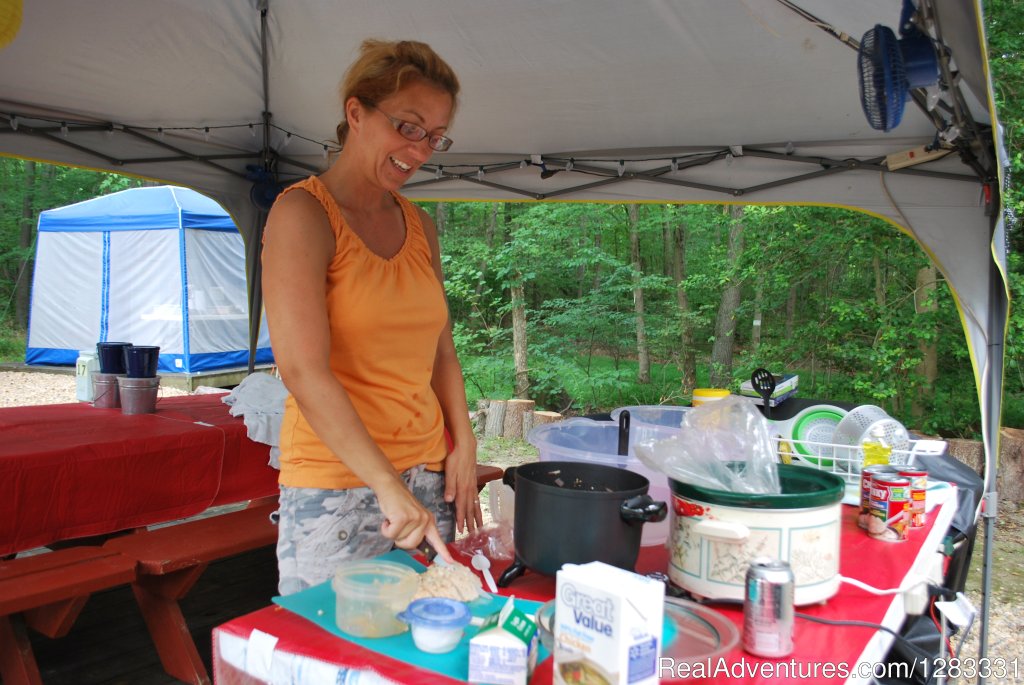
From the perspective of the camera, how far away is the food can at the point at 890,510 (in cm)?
161

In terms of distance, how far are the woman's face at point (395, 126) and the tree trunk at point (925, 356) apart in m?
6.08

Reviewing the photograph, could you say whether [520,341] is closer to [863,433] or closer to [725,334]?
[725,334]

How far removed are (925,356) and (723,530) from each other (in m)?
6.80

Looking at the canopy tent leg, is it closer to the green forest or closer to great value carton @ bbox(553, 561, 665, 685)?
the green forest

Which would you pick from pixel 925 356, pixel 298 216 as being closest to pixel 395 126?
pixel 298 216

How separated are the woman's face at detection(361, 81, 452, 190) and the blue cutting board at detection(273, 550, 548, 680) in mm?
724

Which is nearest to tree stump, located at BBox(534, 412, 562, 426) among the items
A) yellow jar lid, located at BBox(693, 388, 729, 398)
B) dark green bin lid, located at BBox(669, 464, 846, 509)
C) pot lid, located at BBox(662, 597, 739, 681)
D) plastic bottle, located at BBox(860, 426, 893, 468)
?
yellow jar lid, located at BBox(693, 388, 729, 398)

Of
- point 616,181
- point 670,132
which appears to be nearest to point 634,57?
point 670,132

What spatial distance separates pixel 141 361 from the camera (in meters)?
3.30

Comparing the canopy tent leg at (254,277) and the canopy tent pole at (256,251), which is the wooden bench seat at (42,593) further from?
the canopy tent leg at (254,277)

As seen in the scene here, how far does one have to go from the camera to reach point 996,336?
2838 millimetres

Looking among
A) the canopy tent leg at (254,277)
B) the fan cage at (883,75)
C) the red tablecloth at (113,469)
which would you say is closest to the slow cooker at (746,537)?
the fan cage at (883,75)

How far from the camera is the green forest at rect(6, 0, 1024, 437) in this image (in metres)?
6.47

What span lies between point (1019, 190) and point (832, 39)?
414 centimetres
